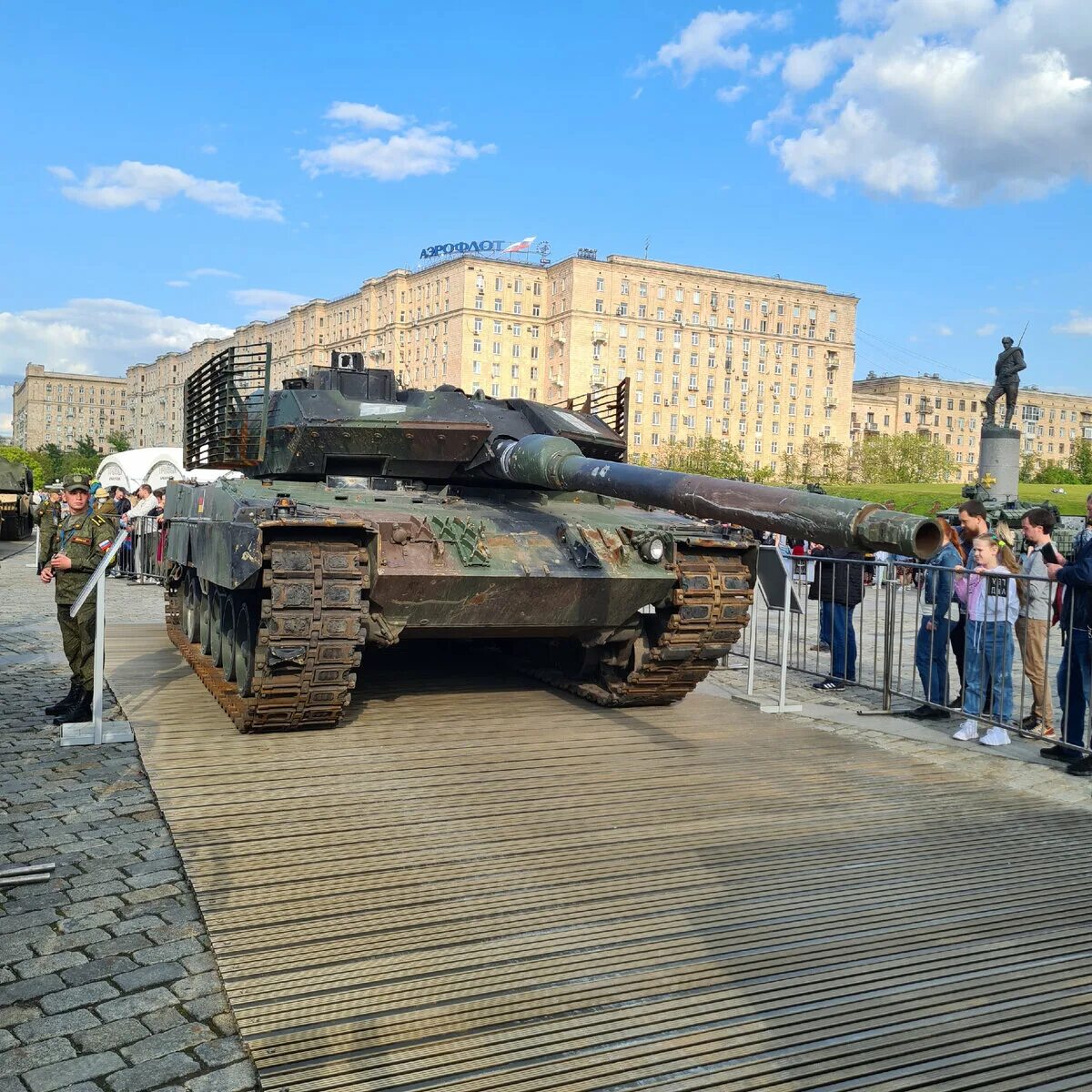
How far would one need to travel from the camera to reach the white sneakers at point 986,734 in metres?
8.34

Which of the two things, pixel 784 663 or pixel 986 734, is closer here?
pixel 986 734

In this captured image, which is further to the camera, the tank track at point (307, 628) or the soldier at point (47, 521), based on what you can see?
the soldier at point (47, 521)

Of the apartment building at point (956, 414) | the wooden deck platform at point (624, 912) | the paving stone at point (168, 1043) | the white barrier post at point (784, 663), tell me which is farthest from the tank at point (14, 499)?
the apartment building at point (956, 414)

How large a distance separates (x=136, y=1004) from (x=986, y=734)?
6.64 m

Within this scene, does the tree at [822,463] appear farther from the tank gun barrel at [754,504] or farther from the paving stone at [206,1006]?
the paving stone at [206,1006]

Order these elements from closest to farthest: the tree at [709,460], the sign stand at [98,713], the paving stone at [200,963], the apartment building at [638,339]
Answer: the paving stone at [200,963] < the sign stand at [98,713] < the tree at [709,460] < the apartment building at [638,339]

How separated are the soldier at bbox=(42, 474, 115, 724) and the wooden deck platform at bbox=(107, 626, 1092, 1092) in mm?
714

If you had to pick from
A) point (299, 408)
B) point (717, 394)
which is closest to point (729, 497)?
point (299, 408)

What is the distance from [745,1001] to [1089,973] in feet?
4.60

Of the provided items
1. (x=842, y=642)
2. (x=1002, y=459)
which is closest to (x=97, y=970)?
(x=842, y=642)

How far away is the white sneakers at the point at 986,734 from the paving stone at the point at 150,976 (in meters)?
6.35

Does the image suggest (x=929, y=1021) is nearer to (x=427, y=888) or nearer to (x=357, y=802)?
(x=427, y=888)

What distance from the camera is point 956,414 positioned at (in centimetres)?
12912

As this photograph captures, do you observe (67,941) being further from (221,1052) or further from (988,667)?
(988,667)
